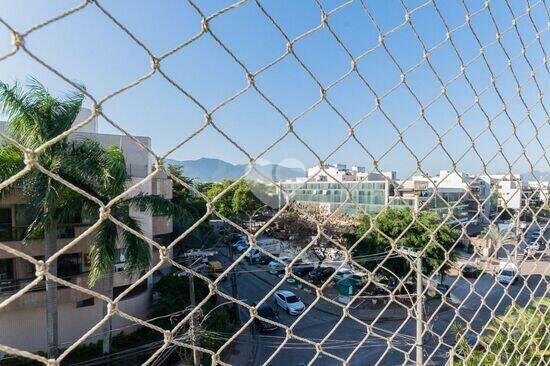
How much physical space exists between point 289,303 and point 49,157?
19.3 ft

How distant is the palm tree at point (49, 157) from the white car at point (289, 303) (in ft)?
15.9

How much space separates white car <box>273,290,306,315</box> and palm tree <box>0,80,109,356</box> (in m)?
4.86

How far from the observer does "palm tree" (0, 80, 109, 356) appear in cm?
327

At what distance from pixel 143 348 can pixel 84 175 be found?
107 inches

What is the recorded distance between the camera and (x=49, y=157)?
3307 mm

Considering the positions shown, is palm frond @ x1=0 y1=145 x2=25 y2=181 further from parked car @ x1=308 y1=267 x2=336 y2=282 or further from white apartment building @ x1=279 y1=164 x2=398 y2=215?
parked car @ x1=308 y1=267 x2=336 y2=282

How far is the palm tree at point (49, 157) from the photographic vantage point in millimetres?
3267

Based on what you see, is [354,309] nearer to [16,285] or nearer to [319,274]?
[319,274]

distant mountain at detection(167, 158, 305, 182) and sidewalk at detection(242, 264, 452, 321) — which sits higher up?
distant mountain at detection(167, 158, 305, 182)

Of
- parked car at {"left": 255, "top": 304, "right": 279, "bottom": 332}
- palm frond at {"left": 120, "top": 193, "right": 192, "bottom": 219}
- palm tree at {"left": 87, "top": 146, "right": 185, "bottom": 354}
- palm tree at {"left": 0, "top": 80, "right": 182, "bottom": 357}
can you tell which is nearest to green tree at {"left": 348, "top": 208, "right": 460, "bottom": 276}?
parked car at {"left": 255, "top": 304, "right": 279, "bottom": 332}

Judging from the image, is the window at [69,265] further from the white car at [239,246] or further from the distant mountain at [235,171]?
the white car at [239,246]

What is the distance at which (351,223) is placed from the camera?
30.1 feet

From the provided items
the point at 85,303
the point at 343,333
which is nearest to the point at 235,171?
the point at 85,303

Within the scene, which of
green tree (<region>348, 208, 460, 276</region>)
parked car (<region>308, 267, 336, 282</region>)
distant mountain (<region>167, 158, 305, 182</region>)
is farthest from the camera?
parked car (<region>308, 267, 336, 282</region>)
